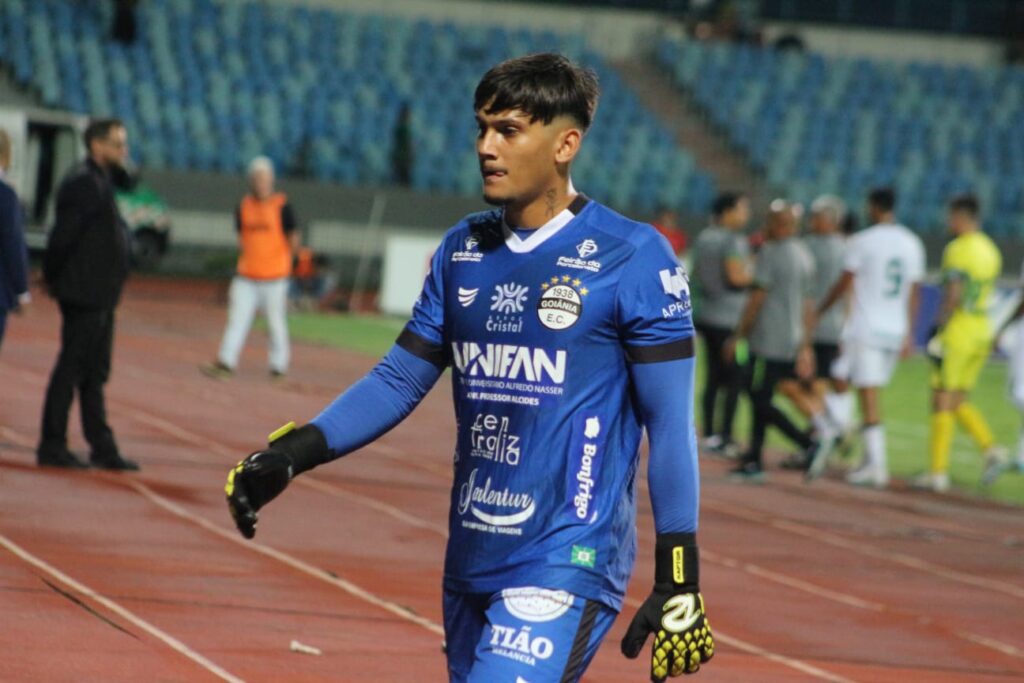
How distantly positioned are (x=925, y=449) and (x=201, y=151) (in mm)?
18515

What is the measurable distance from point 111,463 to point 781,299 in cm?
556

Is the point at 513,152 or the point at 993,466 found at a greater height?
the point at 513,152

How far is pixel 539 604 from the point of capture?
394 cm

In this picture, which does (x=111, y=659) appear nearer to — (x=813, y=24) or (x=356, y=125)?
(x=356, y=125)

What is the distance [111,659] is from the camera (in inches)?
259

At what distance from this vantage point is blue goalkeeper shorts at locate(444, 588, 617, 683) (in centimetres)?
386

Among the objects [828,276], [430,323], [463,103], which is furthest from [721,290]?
[463,103]

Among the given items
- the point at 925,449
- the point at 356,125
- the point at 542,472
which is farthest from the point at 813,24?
the point at 542,472

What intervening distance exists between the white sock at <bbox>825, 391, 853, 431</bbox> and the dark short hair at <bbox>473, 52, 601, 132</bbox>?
1188 cm

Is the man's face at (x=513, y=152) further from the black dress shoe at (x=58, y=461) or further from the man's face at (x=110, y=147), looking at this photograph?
the black dress shoe at (x=58, y=461)

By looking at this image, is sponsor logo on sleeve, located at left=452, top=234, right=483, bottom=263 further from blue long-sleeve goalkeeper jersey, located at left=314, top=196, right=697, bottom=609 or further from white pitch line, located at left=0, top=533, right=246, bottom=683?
white pitch line, located at left=0, top=533, right=246, bottom=683

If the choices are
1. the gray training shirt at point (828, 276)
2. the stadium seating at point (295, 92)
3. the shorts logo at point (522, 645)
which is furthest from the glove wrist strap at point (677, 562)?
the stadium seating at point (295, 92)

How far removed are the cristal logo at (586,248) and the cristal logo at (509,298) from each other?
146 millimetres

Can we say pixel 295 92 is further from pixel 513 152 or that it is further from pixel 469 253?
pixel 513 152
